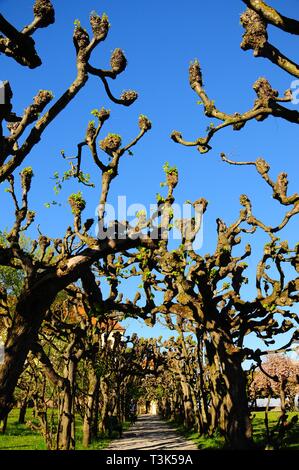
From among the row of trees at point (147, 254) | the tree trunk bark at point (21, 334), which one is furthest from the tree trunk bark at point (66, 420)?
the tree trunk bark at point (21, 334)

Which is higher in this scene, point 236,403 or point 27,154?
point 27,154

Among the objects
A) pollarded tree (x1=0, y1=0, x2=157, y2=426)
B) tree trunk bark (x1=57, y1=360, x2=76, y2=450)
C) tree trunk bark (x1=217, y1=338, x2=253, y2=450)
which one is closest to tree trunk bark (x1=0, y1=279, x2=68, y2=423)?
pollarded tree (x1=0, y1=0, x2=157, y2=426)

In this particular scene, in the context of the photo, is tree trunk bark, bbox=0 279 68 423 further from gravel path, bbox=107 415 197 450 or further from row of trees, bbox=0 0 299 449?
gravel path, bbox=107 415 197 450

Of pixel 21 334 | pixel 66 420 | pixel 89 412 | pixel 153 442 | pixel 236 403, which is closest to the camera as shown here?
pixel 21 334

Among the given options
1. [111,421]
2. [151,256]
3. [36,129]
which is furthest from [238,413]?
[111,421]

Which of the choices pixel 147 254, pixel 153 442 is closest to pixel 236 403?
pixel 147 254

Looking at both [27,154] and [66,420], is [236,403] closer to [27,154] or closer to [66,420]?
[66,420]

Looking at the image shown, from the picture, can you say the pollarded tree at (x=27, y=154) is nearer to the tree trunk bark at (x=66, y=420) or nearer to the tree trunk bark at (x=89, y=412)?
the tree trunk bark at (x=66, y=420)

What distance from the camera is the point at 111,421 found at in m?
29.5

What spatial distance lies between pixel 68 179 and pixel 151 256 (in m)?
4.51

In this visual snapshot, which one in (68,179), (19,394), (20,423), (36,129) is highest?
(68,179)
